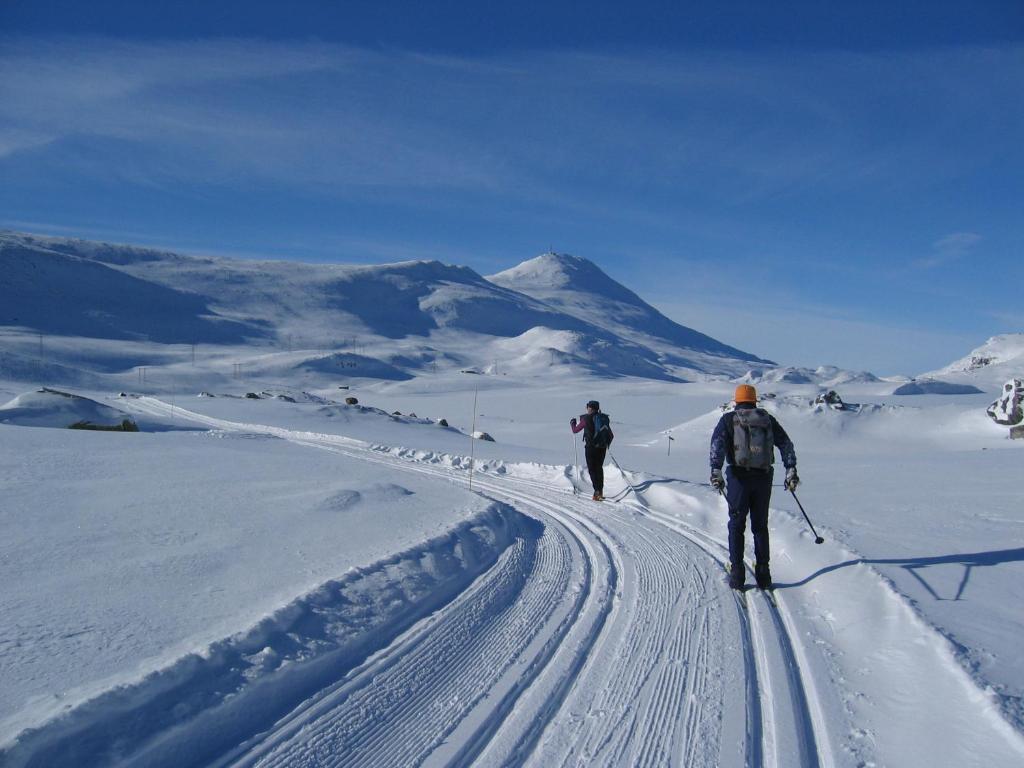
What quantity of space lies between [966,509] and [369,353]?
154 m

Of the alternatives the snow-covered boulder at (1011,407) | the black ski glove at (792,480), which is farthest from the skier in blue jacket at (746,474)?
the snow-covered boulder at (1011,407)

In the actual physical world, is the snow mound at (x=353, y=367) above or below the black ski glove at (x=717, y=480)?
below

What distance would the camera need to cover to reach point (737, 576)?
616 centimetres

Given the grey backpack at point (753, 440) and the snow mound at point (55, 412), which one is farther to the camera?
the snow mound at point (55, 412)

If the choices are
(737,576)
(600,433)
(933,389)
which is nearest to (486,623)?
(737,576)

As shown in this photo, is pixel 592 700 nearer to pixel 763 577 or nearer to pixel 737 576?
pixel 737 576

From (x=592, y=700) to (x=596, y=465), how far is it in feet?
26.2

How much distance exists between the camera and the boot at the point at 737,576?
6.14 meters

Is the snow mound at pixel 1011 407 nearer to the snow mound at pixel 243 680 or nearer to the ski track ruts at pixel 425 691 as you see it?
the ski track ruts at pixel 425 691

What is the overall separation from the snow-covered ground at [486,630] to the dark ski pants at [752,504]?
0.40m

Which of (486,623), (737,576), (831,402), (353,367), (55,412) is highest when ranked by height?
(831,402)

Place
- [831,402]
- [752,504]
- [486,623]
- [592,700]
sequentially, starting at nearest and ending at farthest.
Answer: [592,700], [486,623], [752,504], [831,402]

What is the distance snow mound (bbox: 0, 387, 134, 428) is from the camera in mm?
25031

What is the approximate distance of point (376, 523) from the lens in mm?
8227
